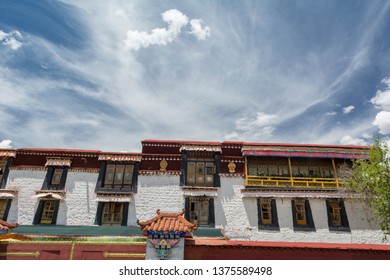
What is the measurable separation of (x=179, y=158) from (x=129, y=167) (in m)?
3.86

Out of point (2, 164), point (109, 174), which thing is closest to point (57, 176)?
point (109, 174)

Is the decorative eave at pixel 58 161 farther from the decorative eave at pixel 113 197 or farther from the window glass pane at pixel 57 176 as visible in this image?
the decorative eave at pixel 113 197

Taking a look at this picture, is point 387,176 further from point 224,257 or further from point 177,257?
point 177,257

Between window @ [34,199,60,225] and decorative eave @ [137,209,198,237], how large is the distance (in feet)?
35.3

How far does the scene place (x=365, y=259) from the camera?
9102 millimetres

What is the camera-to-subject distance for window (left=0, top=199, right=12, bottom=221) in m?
16.2

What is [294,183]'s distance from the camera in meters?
17.3

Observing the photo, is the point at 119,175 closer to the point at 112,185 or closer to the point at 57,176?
the point at 112,185

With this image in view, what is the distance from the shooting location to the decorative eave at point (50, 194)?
53.6 ft

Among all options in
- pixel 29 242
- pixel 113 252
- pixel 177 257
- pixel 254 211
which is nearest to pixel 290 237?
pixel 254 211

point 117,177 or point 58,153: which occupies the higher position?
point 58,153

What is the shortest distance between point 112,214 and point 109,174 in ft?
9.70

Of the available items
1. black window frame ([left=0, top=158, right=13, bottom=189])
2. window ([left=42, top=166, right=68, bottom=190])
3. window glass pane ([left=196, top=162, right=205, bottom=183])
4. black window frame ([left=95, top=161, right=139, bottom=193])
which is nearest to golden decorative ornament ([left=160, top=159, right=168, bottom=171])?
black window frame ([left=95, top=161, right=139, bottom=193])

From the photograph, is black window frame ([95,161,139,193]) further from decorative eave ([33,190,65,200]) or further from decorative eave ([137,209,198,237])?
decorative eave ([137,209,198,237])
